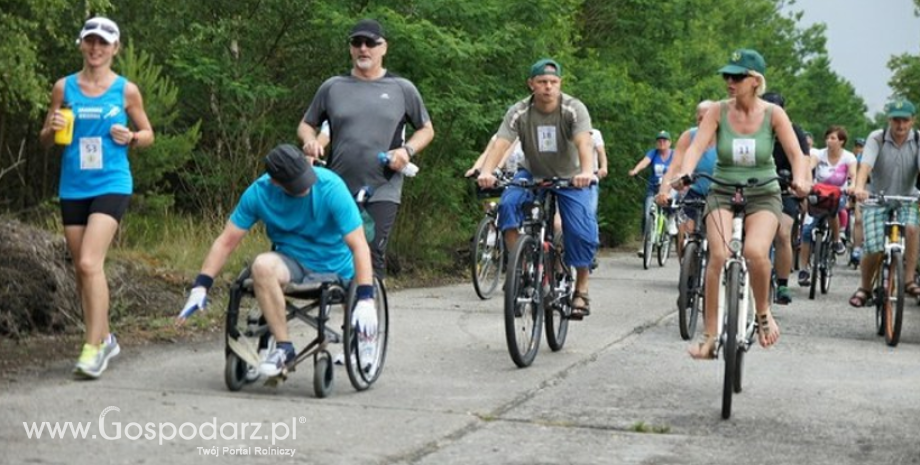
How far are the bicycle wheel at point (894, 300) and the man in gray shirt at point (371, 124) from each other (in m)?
4.32

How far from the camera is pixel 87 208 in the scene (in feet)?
31.1

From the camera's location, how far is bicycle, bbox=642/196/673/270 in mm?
22469

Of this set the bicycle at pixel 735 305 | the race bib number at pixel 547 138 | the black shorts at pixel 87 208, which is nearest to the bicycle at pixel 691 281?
the race bib number at pixel 547 138

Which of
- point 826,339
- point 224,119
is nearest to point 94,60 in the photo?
point 826,339

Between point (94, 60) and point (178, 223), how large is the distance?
837 centimetres

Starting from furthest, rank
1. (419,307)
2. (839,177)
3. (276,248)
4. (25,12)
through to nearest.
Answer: (25,12), (839,177), (419,307), (276,248)

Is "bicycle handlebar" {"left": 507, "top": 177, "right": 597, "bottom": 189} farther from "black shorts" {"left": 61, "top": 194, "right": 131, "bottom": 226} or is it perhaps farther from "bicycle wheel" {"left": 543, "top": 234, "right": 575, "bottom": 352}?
"black shorts" {"left": 61, "top": 194, "right": 131, "bottom": 226}

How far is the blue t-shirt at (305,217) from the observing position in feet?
29.4

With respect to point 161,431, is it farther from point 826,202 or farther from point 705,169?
point 826,202

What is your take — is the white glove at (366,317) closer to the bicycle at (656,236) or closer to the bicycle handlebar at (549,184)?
the bicycle handlebar at (549,184)

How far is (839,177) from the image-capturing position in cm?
1945

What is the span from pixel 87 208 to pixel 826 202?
9587 mm

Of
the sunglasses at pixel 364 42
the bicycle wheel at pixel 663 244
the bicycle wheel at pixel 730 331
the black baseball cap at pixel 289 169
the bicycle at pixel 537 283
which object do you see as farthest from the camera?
the bicycle wheel at pixel 663 244

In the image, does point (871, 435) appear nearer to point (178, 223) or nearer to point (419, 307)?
point (419, 307)
